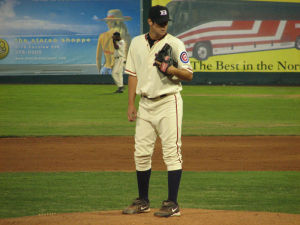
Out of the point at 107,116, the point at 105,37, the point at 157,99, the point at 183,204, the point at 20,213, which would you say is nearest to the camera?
the point at 157,99

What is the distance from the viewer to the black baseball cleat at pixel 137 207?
5.28 m

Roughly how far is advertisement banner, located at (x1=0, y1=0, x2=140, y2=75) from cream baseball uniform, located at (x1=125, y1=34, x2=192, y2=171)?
22.7 m

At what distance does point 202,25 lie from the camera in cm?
2798

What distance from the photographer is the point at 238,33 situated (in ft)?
91.6

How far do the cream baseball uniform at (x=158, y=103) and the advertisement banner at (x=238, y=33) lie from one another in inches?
894

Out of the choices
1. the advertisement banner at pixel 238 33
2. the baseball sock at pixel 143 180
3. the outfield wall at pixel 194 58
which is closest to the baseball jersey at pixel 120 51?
the outfield wall at pixel 194 58

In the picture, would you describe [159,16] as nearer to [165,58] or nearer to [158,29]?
[158,29]

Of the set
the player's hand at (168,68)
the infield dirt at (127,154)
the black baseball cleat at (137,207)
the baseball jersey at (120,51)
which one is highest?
the baseball jersey at (120,51)

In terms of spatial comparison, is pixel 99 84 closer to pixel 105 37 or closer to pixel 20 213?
→ pixel 105 37

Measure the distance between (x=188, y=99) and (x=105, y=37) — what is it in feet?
29.3

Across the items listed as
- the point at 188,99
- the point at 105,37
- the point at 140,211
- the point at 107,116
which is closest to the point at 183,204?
the point at 140,211

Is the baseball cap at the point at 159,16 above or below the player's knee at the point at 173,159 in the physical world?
above

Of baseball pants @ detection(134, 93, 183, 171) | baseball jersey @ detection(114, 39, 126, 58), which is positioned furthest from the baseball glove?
baseball jersey @ detection(114, 39, 126, 58)

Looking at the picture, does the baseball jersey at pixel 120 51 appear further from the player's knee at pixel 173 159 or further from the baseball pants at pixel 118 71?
the player's knee at pixel 173 159
